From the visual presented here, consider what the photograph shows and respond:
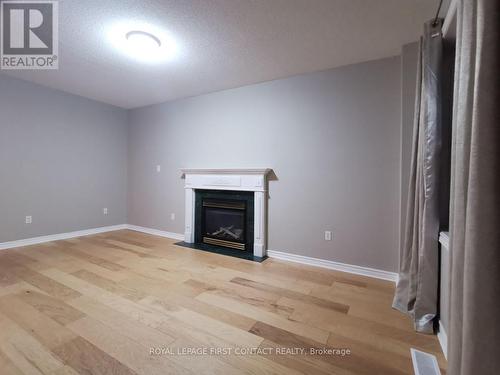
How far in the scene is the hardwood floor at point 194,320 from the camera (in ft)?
4.49

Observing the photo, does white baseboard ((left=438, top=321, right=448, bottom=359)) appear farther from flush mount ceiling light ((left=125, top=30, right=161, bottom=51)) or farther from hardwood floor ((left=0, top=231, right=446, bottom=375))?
flush mount ceiling light ((left=125, top=30, right=161, bottom=51))

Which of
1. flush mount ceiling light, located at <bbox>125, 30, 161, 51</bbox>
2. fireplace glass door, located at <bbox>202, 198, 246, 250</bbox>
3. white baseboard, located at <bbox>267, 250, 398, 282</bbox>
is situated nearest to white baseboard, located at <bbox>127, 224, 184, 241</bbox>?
fireplace glass door, located at <bbox>202, 198, 246, 250</bbox>

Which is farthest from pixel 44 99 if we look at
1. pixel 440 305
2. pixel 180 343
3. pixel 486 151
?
pixel 440 305

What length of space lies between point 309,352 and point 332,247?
158 cm

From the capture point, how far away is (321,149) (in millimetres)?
2943

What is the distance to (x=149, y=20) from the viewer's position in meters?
2.04

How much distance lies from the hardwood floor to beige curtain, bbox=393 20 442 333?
218 mm

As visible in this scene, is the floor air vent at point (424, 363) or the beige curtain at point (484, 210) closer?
the beige curtain at point (484, 210)

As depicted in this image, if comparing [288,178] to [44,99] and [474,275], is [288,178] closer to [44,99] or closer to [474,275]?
[474,275]

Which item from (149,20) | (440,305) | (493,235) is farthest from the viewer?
(149,20)

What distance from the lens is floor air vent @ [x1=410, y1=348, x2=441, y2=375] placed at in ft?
4.34

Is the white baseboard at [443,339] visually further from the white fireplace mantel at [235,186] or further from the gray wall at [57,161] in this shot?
the gray wall at [57,161]

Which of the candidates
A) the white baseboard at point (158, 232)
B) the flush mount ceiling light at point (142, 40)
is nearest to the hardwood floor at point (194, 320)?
the white baseboard at point (158, 232)

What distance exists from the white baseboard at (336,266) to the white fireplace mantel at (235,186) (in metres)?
0.26
